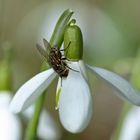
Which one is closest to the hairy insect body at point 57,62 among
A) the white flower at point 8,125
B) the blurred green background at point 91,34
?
the white flower at point 8,125

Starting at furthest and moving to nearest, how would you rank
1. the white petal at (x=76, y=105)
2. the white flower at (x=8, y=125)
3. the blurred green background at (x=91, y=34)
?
1. the blurred green background at (x=91, y=34)
2. the white flower at (x=8, y=125)
3. the white petal at (x=76, y=105)

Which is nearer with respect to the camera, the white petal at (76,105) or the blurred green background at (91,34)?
the white petal at (76,105)

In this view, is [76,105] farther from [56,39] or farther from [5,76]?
[5,76]

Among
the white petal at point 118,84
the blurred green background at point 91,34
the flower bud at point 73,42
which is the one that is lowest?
the blurred green background at point 91,34

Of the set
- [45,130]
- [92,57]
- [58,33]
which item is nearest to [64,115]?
[58,33]

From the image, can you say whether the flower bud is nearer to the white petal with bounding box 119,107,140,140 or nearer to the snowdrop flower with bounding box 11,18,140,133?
the snowdrop flower with bounding box 11,18,140,133

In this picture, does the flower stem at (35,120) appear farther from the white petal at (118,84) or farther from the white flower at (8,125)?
the white flower at (8,125)
